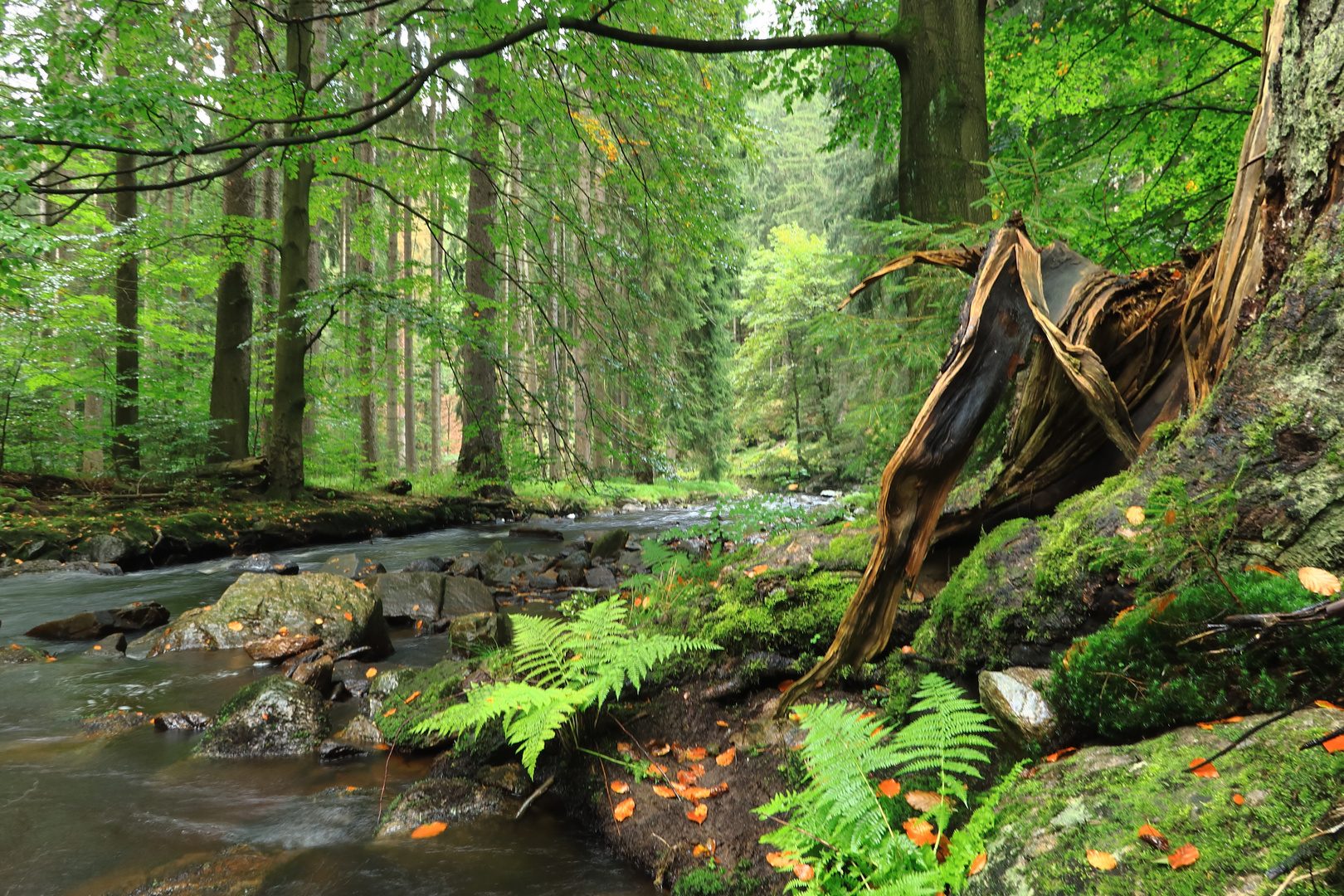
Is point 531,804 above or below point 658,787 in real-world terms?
below

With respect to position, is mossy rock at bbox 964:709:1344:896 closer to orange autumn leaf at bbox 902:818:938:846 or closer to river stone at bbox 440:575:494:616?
orange autumn leaf at bbox 902:818:938:846

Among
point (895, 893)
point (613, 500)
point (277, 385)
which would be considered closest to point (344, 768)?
point (895, 893)

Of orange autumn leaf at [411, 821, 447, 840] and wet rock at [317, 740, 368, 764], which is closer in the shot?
orange autumn leaf at [411, 821, 447, 840]

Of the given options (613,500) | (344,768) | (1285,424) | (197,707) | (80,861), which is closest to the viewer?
(1285,424)

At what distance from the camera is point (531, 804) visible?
284cm

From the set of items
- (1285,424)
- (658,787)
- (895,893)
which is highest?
(1285,424)

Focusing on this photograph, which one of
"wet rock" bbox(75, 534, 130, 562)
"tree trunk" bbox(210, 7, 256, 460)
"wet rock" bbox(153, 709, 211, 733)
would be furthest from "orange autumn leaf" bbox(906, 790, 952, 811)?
Answer: "tree trunk" bbox(210, 7, 256, 460)

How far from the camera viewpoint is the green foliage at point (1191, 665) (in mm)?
1548

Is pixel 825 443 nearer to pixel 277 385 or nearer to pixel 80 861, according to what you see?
pixel 277 385

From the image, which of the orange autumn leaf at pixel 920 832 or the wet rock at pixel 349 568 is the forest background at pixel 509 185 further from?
the orange autumn leaf at pixel 920 832

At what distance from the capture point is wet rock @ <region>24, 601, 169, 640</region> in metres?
5.39

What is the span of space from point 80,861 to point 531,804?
71.6 inches

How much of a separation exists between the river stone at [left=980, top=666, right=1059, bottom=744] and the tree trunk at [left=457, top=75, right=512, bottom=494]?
20.5 ft

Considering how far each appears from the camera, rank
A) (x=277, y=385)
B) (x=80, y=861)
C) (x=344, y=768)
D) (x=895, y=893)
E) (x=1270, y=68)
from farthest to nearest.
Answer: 1. (x=277, y=385)
2. (x=344, y=768)
3. (x=80, y=861)
4. (x=1270, y=68)
5. (x=895, y=893)
